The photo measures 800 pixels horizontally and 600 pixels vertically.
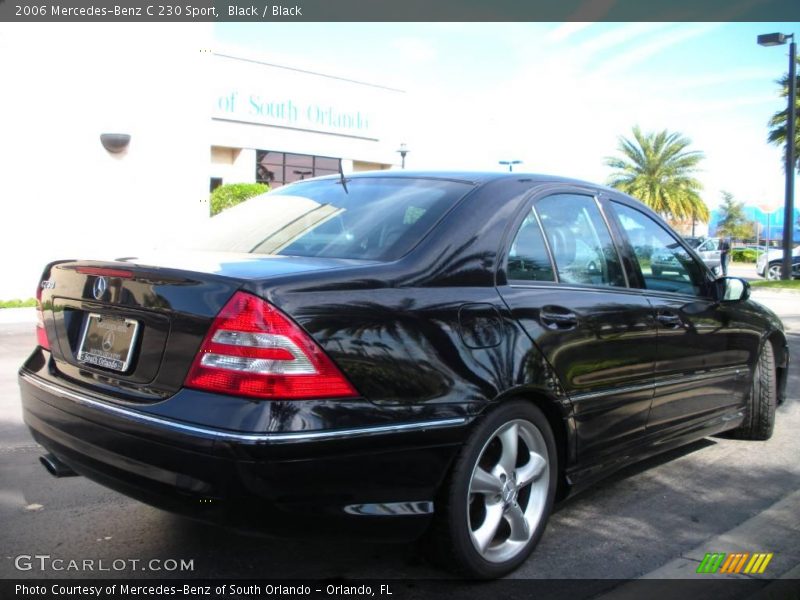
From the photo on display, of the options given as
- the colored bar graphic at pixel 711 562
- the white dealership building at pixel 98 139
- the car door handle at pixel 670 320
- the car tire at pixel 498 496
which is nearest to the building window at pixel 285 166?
the white dealership building at pixel 98 139

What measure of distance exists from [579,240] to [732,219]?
76.3m

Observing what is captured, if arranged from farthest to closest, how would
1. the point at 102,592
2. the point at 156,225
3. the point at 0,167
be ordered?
the point at 156,225 < the point at 0,167 < the point at 102,592

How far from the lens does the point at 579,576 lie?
3111 millimetres

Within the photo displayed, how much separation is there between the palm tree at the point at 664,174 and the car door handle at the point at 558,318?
38456mm

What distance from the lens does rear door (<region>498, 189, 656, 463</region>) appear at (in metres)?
3.24

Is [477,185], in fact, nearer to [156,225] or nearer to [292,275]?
[292,275]

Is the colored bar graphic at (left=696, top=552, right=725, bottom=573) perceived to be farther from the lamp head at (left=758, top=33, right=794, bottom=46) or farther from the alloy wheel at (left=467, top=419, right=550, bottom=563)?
the lamp head at (left=758, top=33, right=794, bottom=46)

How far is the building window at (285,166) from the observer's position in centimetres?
3000

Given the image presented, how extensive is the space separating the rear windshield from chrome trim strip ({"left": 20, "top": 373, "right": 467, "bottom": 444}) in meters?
0.66

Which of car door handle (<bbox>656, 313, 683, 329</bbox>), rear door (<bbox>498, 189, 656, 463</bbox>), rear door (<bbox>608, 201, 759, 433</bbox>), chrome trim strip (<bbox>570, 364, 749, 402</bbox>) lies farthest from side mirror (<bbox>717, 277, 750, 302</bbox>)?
rear door (<bbox>498, 189, 656, 463</bbox>)

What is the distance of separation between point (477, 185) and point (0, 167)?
12318mm

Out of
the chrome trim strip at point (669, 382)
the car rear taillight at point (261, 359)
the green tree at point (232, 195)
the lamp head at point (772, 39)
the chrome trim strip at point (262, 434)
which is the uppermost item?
the lamp head at point (772, 39)

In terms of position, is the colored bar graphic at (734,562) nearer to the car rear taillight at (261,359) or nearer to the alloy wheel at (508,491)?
the alloy wheel at (508,491)

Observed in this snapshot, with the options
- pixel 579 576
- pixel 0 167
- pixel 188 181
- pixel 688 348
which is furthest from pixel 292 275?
pixel 188 181
